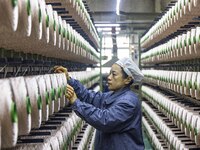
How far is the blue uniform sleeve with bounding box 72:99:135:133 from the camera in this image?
11.6ft

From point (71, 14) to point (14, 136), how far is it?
326 centimetres

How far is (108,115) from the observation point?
144 inches

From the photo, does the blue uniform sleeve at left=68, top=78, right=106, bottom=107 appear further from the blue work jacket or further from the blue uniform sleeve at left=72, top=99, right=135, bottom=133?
the blue uniform sleeve at left=72, top=99, right=135, bottom=133

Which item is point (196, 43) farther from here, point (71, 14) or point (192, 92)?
point (71, 14)

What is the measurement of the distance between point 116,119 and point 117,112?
71 millimetres

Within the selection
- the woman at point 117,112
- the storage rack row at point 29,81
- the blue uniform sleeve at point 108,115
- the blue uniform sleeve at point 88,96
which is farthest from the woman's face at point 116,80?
the storage rack row at point 29,81

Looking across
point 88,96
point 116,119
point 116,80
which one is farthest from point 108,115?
point 88,96

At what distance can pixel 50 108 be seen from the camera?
2.66 metres

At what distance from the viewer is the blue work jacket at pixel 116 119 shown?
3.58 metres

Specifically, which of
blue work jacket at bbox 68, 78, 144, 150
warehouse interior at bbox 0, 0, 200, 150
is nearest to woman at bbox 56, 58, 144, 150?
blue work jacket at bbox 68, 78, 144, 150

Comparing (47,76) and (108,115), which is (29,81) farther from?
(108,115)

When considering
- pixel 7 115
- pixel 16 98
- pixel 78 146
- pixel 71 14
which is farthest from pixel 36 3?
pixel 78 146

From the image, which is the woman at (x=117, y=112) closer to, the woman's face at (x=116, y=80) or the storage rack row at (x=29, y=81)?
the woman's face at (x=116, y=80)

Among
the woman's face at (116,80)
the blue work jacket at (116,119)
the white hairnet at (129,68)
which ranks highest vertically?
the white hairnet at (129,68)
